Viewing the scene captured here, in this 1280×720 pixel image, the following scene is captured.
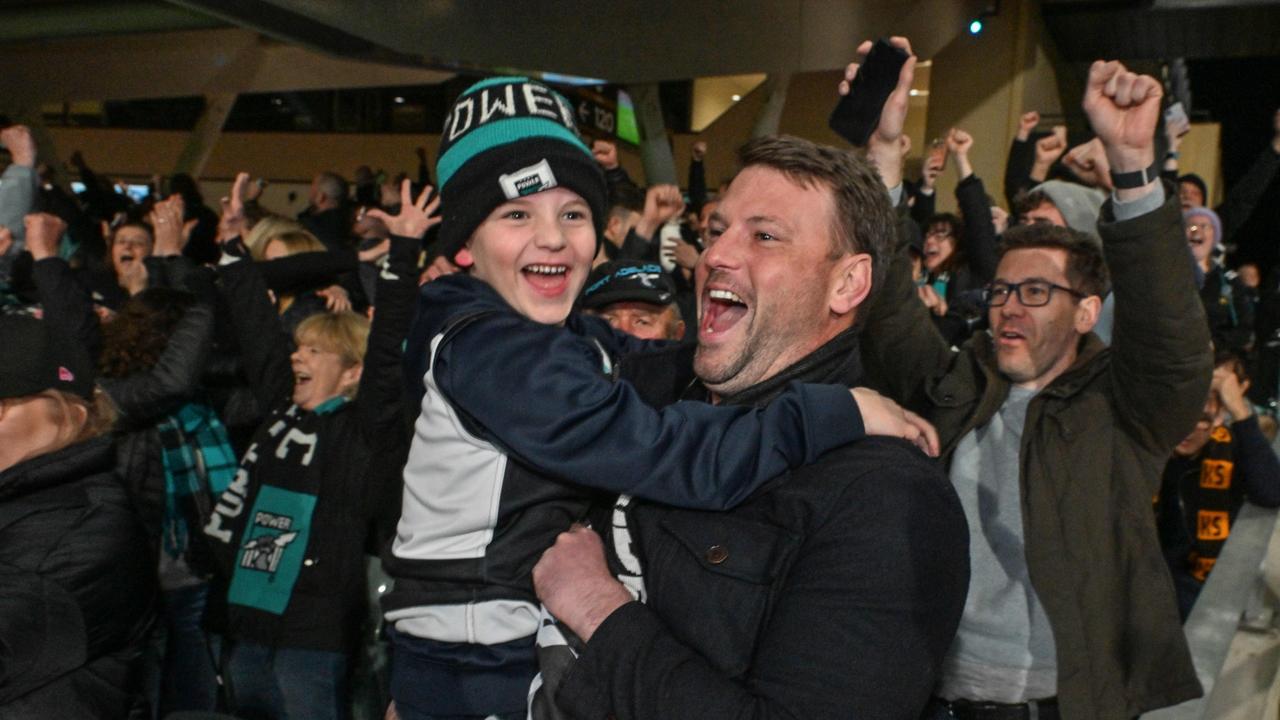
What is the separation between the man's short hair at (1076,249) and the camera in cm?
316

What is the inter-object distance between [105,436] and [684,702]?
2.46 meters

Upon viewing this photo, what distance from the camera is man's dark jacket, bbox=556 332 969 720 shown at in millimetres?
1601

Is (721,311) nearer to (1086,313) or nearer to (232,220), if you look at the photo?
(1086,313)

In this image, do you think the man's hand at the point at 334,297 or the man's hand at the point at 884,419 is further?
the man's hand at the point at 334,297

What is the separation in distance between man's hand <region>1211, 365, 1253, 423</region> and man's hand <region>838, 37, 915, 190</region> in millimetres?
2337

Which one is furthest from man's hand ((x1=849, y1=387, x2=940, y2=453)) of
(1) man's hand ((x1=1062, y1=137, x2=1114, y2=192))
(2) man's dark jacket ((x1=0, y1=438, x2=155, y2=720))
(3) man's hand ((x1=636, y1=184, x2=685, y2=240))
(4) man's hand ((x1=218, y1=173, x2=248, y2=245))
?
(4) man's hand ((x1=218, y1=173, x2=248, y2=245))

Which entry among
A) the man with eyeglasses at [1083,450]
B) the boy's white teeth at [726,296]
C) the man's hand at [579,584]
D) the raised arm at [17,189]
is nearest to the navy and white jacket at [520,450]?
the man's hand at [579,584]

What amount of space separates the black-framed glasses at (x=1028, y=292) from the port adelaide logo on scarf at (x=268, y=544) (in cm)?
253

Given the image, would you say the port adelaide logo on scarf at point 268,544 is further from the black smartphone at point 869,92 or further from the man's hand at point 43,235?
the black smartphone at point 869,92

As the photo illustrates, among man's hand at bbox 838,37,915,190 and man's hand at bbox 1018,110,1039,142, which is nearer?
man's hand at bbox 838,37,915,190

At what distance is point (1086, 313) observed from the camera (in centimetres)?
314

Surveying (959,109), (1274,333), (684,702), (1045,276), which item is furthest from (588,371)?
(959,109)

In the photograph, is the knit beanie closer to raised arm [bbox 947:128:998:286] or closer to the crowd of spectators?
the crowd of spectators

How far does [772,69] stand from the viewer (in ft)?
43.5
